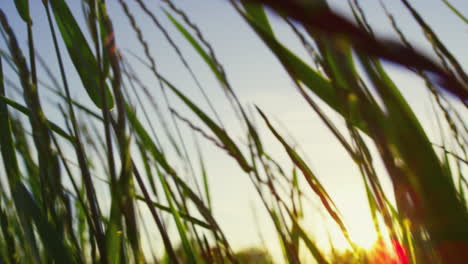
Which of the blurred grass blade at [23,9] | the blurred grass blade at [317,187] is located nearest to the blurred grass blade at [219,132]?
the blurred grass blade at [317,187]

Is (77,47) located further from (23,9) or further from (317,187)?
(317,187)

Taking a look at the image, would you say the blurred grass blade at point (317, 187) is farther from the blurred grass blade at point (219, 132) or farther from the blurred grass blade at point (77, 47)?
the blurred grass blade at point (77, 47)

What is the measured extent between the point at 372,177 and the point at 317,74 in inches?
5.1

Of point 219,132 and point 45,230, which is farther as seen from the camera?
point 219,132

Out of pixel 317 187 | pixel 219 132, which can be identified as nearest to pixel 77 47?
pixel 219 132

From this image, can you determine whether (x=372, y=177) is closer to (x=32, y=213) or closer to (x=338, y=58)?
(x=338, y=58)

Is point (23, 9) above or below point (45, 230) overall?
above

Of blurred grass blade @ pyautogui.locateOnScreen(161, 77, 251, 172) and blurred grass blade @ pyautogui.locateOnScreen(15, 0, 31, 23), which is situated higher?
blurred grass blade @ pyautogui.locateOnScreen(15, 0, 31, 23)

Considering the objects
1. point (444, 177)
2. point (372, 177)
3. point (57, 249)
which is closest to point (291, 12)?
point (444, 177)

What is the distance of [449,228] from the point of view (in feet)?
0.88

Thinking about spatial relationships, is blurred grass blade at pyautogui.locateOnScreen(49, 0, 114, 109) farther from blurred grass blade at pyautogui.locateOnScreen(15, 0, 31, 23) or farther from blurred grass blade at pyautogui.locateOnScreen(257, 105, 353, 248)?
blurred grass blade at pyautogui.locateOnScreen(257, 105, 353, 248)

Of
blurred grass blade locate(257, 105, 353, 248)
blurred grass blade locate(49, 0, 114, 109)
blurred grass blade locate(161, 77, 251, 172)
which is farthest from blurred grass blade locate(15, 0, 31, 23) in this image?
blurred grass blade locate(257, 105, 353, 248)

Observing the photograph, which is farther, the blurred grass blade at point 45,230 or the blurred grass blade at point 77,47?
the blurred grass blade at point 77,47

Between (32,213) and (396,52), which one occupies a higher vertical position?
(32,213)
